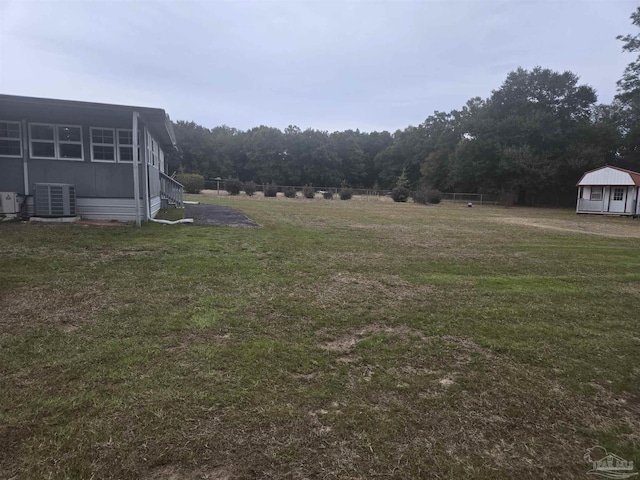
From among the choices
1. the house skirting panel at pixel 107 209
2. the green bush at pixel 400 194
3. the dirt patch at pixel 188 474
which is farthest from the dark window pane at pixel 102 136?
the green bush at pixel 400 194

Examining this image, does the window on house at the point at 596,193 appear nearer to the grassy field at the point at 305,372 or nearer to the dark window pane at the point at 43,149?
the grassy field at the point at 305,372

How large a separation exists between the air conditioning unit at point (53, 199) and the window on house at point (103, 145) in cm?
117

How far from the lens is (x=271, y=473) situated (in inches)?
79.7

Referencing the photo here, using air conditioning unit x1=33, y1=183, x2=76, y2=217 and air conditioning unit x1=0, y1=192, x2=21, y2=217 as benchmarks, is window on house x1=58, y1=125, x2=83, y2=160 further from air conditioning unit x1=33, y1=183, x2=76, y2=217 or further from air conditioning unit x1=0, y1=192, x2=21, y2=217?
air conditioning unit x1=0, y1=192, x2=21, y2=217

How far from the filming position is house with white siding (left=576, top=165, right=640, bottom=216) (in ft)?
84.3

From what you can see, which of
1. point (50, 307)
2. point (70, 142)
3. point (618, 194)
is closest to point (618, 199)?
point (618, 194)

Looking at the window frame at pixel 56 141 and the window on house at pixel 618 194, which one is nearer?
the window frame at pixel 56 141

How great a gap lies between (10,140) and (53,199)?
2.07m

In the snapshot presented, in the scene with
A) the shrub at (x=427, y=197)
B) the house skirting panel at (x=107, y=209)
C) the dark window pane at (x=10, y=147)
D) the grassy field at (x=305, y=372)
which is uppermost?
the dark window pane at (x=10, y=147)

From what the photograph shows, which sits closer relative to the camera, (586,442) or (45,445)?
(45,445)

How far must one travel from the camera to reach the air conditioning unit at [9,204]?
10.3 metres

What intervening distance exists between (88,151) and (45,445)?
1099 cm

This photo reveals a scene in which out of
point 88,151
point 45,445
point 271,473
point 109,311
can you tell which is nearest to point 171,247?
point 109,311

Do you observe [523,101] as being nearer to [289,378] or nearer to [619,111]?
[619,111]
